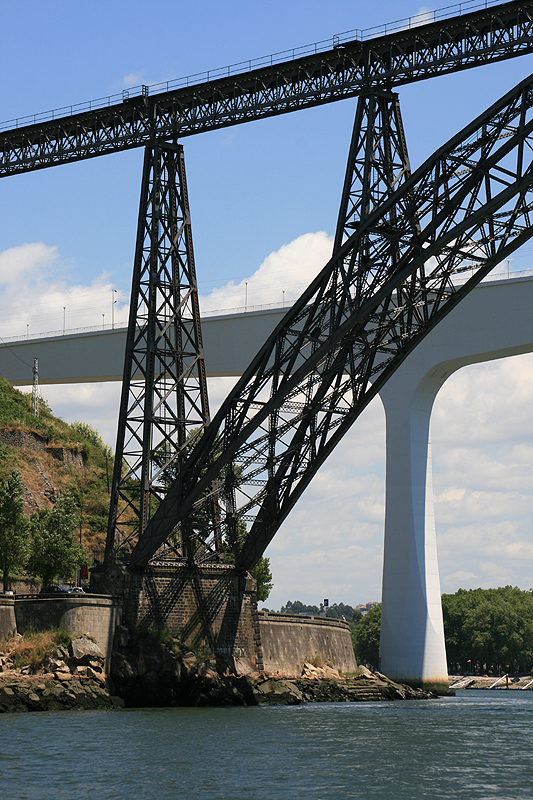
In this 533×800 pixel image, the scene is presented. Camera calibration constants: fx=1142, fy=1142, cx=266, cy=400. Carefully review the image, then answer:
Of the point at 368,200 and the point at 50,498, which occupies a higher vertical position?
the point at 368,200

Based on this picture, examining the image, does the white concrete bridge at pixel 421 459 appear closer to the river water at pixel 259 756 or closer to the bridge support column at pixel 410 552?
the bridge support column at pixel 410 552

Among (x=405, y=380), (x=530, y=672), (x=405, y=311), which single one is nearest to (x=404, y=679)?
(x=405, y=380)

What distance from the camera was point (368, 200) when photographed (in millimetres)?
39281

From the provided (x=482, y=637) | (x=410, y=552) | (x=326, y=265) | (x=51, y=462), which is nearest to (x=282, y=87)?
(x=326, y=265)

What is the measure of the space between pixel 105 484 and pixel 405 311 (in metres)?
42.1

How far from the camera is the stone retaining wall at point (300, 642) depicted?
48812 millimetres

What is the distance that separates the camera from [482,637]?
119m

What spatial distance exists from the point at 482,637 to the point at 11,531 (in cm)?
7556

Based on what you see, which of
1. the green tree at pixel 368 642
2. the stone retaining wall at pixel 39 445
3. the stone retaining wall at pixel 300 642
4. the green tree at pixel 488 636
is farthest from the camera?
the green tree at pixel 368 642

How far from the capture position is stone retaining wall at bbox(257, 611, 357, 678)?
160 feet

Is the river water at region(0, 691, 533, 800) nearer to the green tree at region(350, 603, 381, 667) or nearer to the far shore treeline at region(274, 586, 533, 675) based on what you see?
the far shore treeline at region(274, 586, 533, 675)

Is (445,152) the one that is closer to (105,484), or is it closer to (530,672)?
(105,484)

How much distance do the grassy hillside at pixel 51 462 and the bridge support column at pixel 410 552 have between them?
1793cm

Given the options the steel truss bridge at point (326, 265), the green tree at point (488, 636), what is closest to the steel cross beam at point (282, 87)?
the steel truss bridge at point (326, 265)
